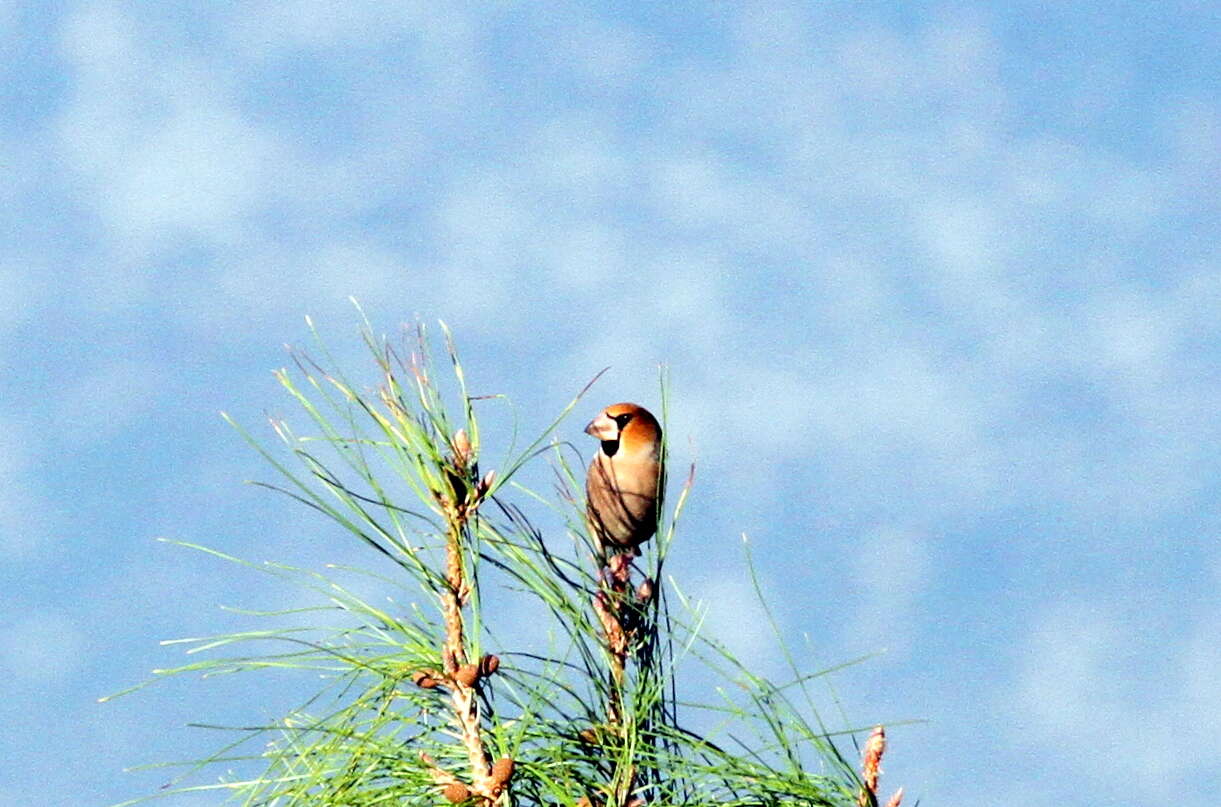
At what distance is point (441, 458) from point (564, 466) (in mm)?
868

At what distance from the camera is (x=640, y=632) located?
4.59 metres

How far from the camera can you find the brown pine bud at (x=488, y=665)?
4.02m

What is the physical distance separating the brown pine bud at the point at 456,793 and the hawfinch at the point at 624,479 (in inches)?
45.2

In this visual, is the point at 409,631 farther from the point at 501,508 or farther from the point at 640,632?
the point at 640,632

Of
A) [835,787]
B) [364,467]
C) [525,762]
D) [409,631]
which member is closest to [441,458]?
[364,467]

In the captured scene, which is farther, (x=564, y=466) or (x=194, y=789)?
(x=564, y=466)

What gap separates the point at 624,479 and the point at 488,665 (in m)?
1.16

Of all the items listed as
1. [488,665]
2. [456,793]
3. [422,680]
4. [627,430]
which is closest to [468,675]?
[488,665]

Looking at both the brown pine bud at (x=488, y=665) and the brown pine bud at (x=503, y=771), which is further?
the brown pine bud at (x=488, y=665)

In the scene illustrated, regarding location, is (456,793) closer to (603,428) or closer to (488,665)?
(488,665)

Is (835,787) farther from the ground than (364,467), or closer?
closer

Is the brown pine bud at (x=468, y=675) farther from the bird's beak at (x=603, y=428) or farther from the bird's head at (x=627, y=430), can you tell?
the bird's beak at (x=603, y=428)

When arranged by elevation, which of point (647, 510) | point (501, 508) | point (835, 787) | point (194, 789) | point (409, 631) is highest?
point (647, 510)

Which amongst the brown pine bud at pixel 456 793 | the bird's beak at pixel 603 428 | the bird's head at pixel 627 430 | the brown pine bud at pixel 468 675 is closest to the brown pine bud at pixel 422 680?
the brown pine bud at pixel 468 675
